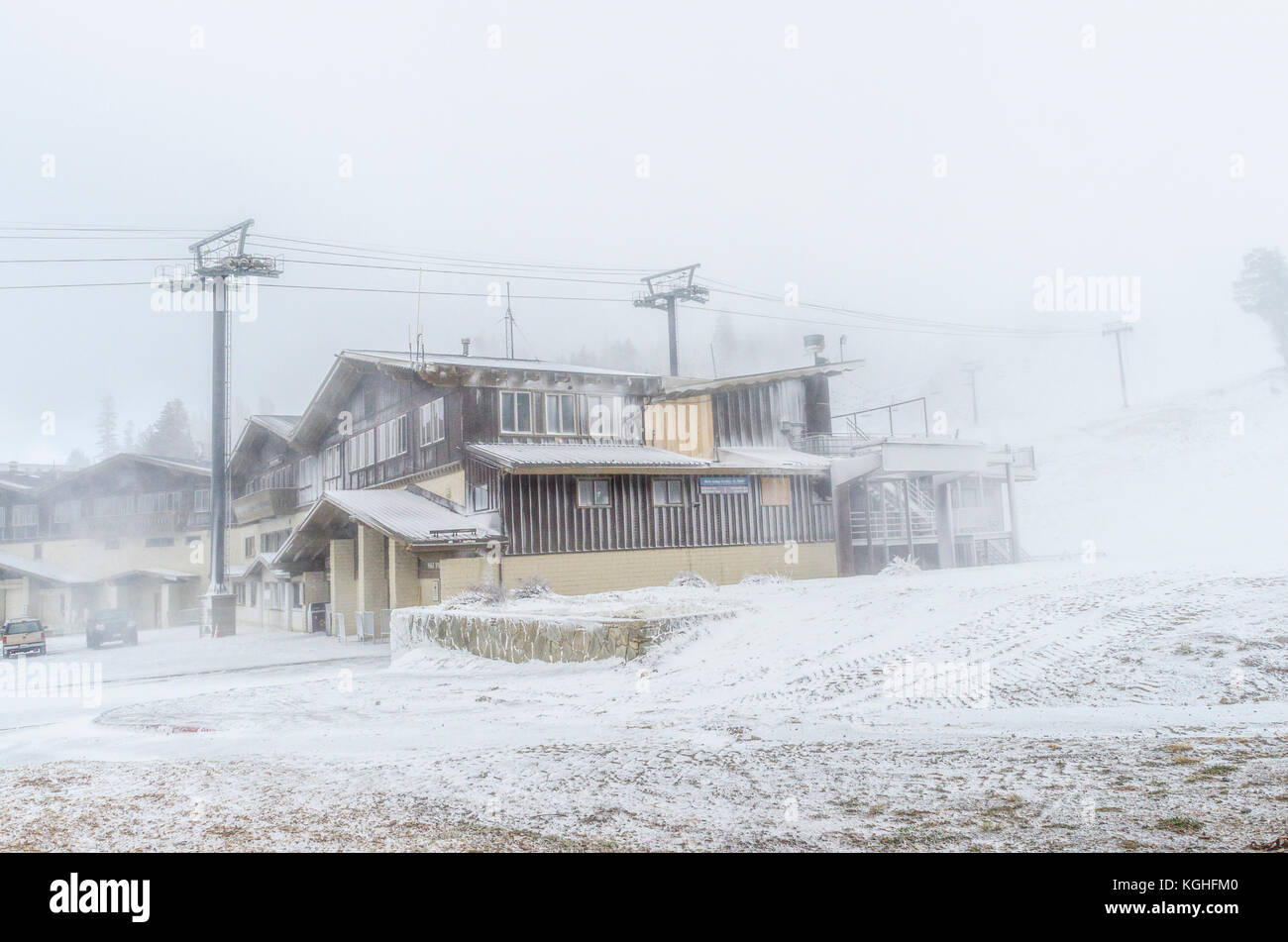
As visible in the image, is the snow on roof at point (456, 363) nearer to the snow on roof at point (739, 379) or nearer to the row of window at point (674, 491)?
the snow on roof at point (739, 379)

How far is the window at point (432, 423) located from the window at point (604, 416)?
4699 millimetres

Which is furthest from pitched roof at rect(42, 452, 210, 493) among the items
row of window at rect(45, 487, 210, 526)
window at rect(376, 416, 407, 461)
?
window at rect(376, 416, 407, 461)

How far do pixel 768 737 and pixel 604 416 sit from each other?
21.0m

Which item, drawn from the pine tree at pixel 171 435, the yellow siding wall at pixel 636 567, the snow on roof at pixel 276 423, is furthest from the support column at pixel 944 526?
the pine tree at pixel 171 435

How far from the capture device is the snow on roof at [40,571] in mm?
46031

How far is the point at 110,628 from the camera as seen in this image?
106ft

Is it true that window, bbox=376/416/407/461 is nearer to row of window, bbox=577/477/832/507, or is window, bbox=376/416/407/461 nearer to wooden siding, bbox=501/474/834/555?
wooden siding, bbox=501/474/834/555

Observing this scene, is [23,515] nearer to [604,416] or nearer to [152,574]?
[152,574]

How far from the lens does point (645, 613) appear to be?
16188mm

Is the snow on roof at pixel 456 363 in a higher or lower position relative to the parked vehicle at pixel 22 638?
higher

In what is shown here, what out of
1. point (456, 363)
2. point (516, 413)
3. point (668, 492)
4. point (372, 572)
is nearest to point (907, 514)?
point (668, 492)

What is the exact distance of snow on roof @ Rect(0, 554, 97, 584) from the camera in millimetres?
46031

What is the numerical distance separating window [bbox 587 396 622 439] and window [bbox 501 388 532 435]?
2.17 meters

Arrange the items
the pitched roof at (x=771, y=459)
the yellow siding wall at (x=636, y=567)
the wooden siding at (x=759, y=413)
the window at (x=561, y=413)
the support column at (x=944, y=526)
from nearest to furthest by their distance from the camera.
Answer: the yellow siding wall at (x=636, y=567), the window at (x=561, y=413), the pitched roof at (x=771, y=459), the wooden siding at (x=759, y=413), the support column at (x=944, y=526)
